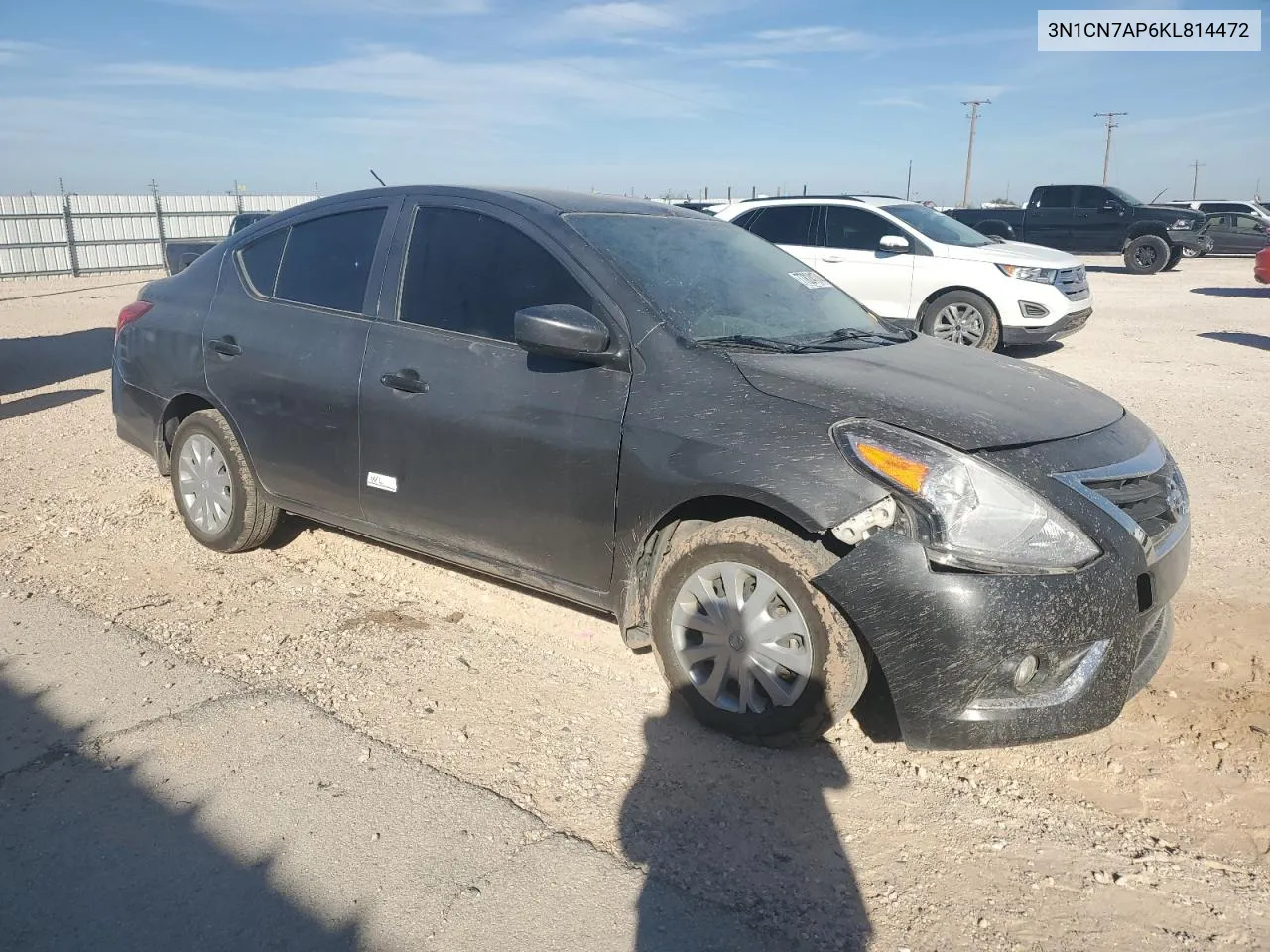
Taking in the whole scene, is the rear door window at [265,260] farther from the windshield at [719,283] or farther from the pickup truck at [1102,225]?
the pickup truck at [1102,225]

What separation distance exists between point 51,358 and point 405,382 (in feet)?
32.3

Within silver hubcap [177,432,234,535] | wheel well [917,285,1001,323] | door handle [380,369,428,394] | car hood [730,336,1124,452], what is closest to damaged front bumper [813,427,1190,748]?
car hood [730,336,1124,452]

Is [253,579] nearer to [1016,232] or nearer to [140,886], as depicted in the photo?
[140,886]

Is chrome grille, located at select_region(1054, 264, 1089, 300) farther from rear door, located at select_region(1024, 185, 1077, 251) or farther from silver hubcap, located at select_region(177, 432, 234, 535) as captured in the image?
rear door, located at select_region(1024, 185, 1077, 251)

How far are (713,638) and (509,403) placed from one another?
111 cm

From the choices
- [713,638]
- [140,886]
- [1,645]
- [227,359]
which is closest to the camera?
[140,886]

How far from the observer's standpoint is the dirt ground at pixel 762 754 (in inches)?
101

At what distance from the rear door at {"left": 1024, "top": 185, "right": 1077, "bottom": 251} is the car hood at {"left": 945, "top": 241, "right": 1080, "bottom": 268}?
15.0 m

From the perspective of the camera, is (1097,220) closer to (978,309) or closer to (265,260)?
A: (978,309)

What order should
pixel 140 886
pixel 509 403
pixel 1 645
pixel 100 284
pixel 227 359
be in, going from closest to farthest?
pixel 140 886 → pixel 509 403 → pixel 1 645 → pixel 227 359 → pixel 100 284

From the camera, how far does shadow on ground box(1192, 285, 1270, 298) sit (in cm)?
1777

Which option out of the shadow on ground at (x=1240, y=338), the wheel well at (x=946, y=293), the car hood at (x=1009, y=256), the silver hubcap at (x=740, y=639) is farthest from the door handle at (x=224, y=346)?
the shadow on ground at (x=1240, y=338)

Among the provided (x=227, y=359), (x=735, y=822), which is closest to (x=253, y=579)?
(x=227, y=359)

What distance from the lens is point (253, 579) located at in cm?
466
